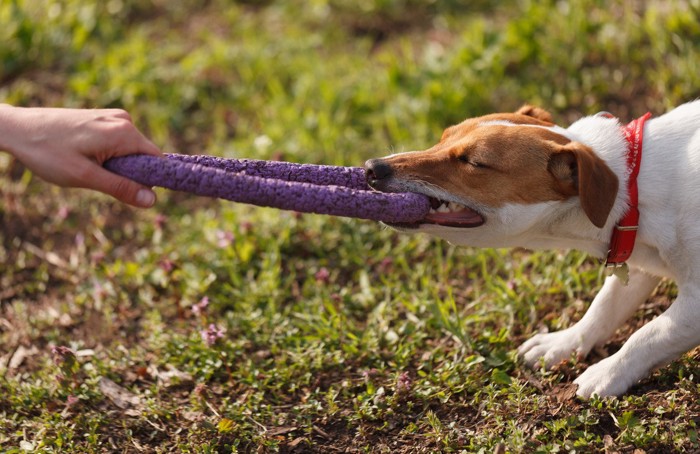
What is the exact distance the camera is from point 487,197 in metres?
3.93

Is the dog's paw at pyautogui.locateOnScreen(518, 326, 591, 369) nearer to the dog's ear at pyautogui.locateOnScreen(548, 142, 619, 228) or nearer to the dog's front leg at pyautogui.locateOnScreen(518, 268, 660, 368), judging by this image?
the dog's front leg at pyautogui.locateOnScreen(518, 268, 660, 368)

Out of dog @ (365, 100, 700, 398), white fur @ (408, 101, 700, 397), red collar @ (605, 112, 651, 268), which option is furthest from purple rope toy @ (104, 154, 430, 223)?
red collar @ (605, 112, 651, 268)

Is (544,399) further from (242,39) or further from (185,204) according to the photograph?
(242,39)

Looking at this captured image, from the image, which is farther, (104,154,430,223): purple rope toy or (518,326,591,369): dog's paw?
(518,326,591,369): dog's paw

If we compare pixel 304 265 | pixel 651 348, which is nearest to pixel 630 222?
pixel 651 348

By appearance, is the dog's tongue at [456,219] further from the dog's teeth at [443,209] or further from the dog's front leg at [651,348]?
the dog's front leg at [651,348]

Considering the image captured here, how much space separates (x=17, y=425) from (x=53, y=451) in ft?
1.19

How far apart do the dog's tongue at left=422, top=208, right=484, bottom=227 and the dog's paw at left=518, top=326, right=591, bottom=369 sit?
0.77 metres

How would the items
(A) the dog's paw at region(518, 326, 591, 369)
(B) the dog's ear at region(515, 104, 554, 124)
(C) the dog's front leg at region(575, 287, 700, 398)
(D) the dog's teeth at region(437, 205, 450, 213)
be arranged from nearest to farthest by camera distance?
(C) the dog's front leg at region(575, 287, 700, 398)
(D) the dog's teeth at region(437, 205, 450, 213)
(A) the dog's paw at region(518, 326, 591, 369)
(B) the dog's ear at region(515, 104, 554, 124)

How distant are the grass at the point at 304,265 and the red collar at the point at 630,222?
598 mm

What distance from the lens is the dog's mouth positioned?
3.96 meters

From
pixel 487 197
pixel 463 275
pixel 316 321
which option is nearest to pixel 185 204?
pixel 316 321

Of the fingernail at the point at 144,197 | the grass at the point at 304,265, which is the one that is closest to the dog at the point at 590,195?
the grass at the point at 304,265

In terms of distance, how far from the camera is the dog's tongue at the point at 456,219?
396 centimetres
